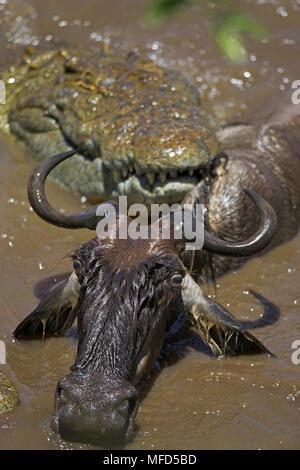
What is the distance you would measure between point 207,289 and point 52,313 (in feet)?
4.53

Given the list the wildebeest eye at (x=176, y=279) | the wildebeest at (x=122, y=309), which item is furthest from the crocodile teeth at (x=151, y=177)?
the wildebeest eye at (x=176, y=279)

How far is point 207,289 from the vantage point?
5.79 meters

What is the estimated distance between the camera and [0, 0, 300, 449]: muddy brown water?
4.17 metres

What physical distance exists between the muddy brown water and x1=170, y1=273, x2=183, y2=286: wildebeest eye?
2.00 feet

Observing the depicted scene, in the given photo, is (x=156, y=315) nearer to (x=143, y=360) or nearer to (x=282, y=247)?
(x=143, y=360)

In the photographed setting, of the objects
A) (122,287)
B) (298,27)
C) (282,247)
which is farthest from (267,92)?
(122,287)

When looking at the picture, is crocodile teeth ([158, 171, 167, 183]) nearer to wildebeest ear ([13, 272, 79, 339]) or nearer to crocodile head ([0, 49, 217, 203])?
crocodile head ([0, 49, 217, 203])

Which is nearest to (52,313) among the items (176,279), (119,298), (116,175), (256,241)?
(119,298)

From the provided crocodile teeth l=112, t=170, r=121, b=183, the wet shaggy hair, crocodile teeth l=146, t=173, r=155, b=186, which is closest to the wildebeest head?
the wet shaggy hair

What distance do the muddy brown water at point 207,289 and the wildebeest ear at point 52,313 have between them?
9 cm

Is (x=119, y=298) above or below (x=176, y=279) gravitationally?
above

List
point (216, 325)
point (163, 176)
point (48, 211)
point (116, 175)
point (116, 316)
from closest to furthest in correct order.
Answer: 1. point (116, 316)
2. point (216, 325)
3. point (48, 211)
4. point (163, 176)
5. point (116, 175)

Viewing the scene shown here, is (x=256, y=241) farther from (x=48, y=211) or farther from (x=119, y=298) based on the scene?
(x=48, y=211)

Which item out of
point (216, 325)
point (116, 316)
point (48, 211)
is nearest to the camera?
point (116, 316)
